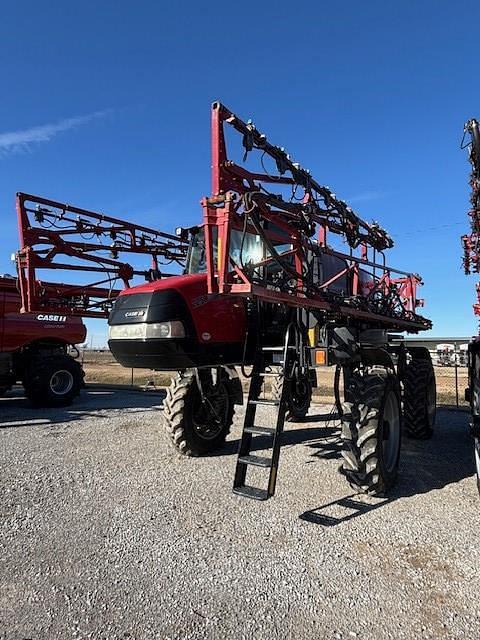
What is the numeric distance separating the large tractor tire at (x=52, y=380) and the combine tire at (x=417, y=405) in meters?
7.77

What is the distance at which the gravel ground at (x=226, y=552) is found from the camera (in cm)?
266

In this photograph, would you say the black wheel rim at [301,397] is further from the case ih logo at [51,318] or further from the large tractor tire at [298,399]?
the case ih logo at [51,318]

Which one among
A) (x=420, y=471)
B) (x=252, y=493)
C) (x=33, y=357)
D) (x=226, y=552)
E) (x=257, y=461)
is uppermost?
(x=33, y=357)

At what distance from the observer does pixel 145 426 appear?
27.4 ft

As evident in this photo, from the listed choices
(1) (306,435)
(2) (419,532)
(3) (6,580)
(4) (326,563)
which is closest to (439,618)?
(4) (326,563)

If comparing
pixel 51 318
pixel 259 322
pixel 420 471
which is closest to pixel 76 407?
pixel 51 318

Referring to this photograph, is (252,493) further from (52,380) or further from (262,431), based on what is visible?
(52,380)

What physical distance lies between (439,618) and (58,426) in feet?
23.9

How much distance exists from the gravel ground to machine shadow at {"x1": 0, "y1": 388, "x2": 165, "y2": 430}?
3.06 m

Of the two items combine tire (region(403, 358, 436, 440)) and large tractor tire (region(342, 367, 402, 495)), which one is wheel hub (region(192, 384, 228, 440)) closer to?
large tractor tire (region(342, 367, 402, 495))

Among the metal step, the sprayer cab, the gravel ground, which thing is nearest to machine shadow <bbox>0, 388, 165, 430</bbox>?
the gravel ground

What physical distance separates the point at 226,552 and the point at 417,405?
15.7 feet

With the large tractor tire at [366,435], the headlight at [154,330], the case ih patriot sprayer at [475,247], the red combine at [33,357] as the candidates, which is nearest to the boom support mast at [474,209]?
the case ih patriot sprayer at [475,247]

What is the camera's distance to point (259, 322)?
5.59m
